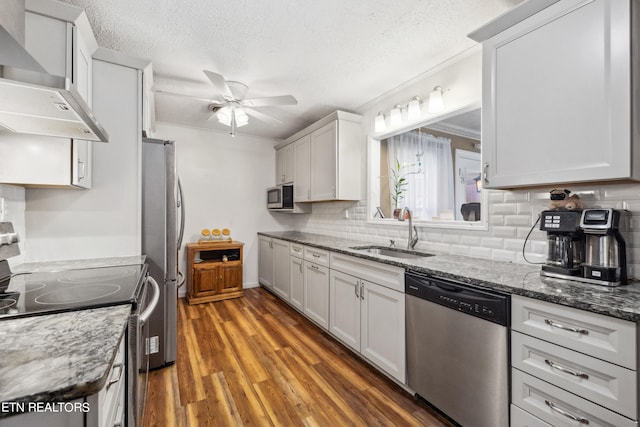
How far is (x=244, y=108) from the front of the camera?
114 inches

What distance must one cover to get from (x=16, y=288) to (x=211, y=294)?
263 centimetres

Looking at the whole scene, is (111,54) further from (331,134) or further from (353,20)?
(331,134)

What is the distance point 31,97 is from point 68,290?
79 centimetres

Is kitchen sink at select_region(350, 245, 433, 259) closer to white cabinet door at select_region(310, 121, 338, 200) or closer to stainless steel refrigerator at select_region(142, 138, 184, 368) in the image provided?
white cabinet door at select_region(310, 121, 338, 200)

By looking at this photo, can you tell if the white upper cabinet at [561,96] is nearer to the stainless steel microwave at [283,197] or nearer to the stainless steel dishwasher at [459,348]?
the stainless steel dishwasher at [459,348]

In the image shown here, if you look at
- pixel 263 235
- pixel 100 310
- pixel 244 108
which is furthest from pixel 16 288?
pixel 263 235

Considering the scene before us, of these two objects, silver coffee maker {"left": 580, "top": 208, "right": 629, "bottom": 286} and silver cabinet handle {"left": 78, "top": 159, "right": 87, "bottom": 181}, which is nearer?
silver coffee maker {"left": 580, "top": 208, "right": 629, "bottom": 286}

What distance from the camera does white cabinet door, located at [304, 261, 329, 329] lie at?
276 centimetres

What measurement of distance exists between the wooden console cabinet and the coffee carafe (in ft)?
11.3

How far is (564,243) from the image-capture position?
4.75 feet

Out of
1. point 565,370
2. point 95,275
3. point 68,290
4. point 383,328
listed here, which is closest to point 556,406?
point 565,370

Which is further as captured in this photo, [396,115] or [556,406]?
[396,115]

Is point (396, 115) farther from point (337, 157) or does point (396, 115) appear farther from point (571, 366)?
point (571, 366)

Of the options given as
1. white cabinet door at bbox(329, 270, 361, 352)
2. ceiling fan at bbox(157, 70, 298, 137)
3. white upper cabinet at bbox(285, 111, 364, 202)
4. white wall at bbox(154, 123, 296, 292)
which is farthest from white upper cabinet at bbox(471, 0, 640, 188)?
white wall at bbox(154, 123, 296, 292)
